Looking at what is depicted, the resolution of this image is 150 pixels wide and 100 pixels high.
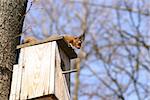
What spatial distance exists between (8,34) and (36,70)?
261 millimetres

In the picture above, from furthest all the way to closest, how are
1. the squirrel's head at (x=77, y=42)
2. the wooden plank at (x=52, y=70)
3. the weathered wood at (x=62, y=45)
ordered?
1. the squirrel's head at (x=77, y=42)
2. the weathered wood at (x=62, y=45)
3. the wooden plank at (x=52, y=70)

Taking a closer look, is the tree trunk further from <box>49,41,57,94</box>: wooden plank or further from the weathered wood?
<box>49,41,57,94</box>: wooden plank

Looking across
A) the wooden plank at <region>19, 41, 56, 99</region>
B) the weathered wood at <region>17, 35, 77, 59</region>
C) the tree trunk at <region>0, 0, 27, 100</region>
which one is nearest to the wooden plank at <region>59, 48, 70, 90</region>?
the weathered wood at <region>17, 35, 77, 59</region>

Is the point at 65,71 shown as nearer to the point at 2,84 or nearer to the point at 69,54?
the point at 69,54

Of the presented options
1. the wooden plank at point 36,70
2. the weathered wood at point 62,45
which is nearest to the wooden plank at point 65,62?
the weathered wood at point 62,45

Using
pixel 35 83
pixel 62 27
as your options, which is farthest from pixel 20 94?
pixel 62 27

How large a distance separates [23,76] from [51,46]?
0.74ft

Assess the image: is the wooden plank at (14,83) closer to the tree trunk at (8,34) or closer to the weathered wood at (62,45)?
the tree trunk at (8,34)

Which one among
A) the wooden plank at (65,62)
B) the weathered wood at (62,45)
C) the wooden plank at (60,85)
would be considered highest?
the weathered wood at (62,45)

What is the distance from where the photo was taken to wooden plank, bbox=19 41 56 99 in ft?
6.51

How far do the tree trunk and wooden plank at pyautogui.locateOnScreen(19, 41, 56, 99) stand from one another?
0.26 ft

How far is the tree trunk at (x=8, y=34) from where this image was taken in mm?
2016

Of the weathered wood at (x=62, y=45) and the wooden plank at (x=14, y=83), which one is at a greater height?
the weathered wood at (x=62, y=45)

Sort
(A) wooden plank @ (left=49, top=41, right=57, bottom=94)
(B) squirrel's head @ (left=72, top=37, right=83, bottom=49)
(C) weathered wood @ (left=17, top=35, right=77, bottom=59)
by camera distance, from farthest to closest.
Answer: (B) squirrel's head @ (left=72, top=37, right=83, bottom=49), (C) weathered wood @ (left=17, top=35, right=77, bottom=59), (A) wooden plank @ (left=49, top=41, right=57, bottom=94)
